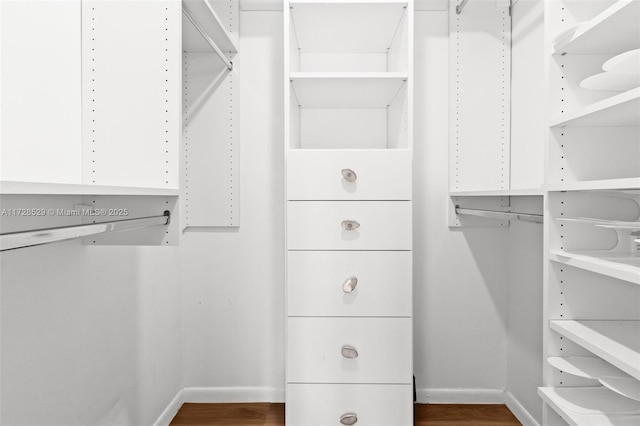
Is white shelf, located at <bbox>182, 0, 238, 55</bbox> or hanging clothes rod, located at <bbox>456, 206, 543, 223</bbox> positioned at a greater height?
white shelf, located at <bbox>182, 0, 238, 55</bbox>

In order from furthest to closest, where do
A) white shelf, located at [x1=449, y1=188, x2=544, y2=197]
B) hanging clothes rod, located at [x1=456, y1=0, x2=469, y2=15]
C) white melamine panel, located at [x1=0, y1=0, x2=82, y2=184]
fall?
hanging clothes rod, located at [x1=456, y1=0, x2=469, y2=15] < white shelf, located at [x1=449, y1=188, x2=544, y2=197] < white melamine panel, located at [x1=0, y1=0, x2=82, y2=184]

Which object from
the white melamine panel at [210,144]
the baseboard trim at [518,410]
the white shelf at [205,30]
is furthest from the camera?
the white melamine panel at [210,144]

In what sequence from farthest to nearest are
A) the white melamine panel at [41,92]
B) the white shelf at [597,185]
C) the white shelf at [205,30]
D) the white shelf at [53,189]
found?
the white shelf at [205,30] → the white melamine panel at [41,92] → the white shelf at [597,185] → the white shelf at [53,189]

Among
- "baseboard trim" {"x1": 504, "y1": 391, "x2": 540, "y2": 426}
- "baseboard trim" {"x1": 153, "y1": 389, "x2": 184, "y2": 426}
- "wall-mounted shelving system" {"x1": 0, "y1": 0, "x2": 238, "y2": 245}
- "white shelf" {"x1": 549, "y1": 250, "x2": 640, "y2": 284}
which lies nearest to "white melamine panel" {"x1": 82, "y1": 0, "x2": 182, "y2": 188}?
"wall-mounted shelving system" {"x1": 0, "y1": 0, "x2": 238, "y2": 245}

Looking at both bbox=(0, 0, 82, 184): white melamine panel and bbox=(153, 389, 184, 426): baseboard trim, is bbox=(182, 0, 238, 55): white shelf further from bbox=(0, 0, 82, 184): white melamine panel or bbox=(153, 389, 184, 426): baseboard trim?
bbox=(153, 389, 184, 426): baseboard trim

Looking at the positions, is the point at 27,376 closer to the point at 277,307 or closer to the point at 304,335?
the point at 304,335

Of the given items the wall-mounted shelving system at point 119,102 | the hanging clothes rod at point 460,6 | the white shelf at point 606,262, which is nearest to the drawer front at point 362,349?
the white shelf at point 606,262

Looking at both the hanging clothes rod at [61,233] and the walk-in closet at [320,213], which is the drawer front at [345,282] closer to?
the walk-in closet at [320,213]

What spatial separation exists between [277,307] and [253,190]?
A: 0.60 meters

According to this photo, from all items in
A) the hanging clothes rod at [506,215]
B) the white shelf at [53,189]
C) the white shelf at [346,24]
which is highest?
the white shelf at [346,24]

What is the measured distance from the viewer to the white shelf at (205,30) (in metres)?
1.47

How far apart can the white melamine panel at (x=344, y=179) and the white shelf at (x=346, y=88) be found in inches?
11.7

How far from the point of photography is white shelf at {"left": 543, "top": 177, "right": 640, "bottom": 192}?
795 mm

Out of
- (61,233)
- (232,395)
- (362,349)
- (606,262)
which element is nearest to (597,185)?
(606,262)
